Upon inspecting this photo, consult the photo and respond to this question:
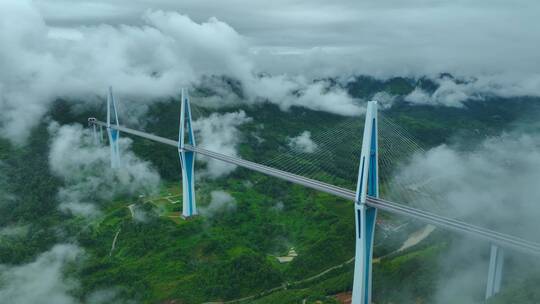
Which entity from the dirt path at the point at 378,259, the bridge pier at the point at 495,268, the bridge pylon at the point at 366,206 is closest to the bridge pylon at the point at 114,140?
the dirt path at the point at 378,259

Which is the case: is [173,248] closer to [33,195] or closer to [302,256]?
[302,256]

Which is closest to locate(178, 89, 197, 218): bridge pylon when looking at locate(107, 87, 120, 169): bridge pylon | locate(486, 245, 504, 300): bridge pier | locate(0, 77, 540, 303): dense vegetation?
locate(0, 77, 540, 303): dense vegetation

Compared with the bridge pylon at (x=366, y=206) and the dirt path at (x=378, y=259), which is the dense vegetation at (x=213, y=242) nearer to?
the dirt path at (x=378, y=259)

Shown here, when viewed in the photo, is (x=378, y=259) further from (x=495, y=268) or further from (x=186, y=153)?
(x=495, y=268)

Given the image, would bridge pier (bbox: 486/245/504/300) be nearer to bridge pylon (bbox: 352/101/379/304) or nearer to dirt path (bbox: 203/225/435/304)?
bridge pylon (bbox: 352/101/379/304)

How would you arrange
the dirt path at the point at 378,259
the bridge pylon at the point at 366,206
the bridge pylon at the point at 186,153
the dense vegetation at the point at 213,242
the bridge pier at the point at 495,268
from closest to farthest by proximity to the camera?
1. the bridge pier at the point at 495,268
2. the bridge pylon at the point at 366,206
3. the dense vegetation at the point at 213,242
4. the dirt path at the point at 378,259
5. the bridge pylon at the point at 186,153

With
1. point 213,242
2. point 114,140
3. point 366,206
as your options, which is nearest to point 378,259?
point 213,242
